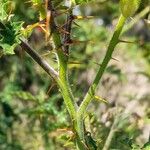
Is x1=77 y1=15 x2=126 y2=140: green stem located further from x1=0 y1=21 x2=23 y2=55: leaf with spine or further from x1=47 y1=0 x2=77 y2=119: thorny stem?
x1=0 y1=21 x2=23 y2=55: leaf with spine

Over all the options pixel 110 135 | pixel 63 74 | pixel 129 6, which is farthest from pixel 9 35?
pixel 110 135

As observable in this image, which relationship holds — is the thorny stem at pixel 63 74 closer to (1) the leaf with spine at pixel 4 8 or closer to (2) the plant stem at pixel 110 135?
(1) the leaf with spine at pixel 4 8

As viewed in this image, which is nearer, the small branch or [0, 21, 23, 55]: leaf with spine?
[0, 21, 23, 55]: leaf with spine

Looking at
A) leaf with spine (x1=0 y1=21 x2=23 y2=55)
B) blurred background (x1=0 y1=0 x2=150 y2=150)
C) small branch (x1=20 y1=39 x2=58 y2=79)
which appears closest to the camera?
leaf with spine (x1=0 y1=21 x2=23 y2=55)

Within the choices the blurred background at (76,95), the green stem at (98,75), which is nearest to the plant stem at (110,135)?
the blurred background at (76,95)

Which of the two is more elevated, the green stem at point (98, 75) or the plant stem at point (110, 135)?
the green stem at point (98, 75)

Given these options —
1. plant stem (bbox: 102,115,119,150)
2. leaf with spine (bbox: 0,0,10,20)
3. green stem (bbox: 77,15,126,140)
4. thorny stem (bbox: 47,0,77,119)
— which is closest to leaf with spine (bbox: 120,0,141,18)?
green stem (bbox: 77,15,126,140)

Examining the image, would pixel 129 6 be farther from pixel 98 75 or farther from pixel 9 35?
pixel 9 35
